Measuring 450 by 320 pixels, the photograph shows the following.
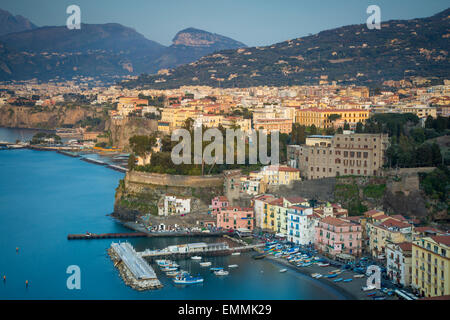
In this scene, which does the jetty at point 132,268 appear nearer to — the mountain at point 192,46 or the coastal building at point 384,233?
the coastal building at point 384,233

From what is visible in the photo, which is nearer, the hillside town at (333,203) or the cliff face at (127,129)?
the hillside town at (333,203)

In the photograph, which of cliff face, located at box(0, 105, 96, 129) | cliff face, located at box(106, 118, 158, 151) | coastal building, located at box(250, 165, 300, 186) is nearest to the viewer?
coastal building, located at box(250, 165, 300, 186)

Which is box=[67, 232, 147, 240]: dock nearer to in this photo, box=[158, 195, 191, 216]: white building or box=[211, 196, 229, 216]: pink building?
box=[158, 195, 191, 216]: white building

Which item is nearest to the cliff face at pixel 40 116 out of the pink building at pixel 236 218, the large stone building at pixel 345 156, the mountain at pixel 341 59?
the mountain at pixel 341 59

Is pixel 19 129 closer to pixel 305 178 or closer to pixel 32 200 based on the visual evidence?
pixel 32 200

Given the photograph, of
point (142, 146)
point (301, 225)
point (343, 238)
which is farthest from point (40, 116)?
point (343, 238)

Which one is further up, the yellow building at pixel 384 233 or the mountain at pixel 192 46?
the mountain at pixel 192 46

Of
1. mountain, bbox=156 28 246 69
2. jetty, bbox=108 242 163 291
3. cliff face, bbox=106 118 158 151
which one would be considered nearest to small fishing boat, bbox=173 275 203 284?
jetty, bbox=108 242 163 291
